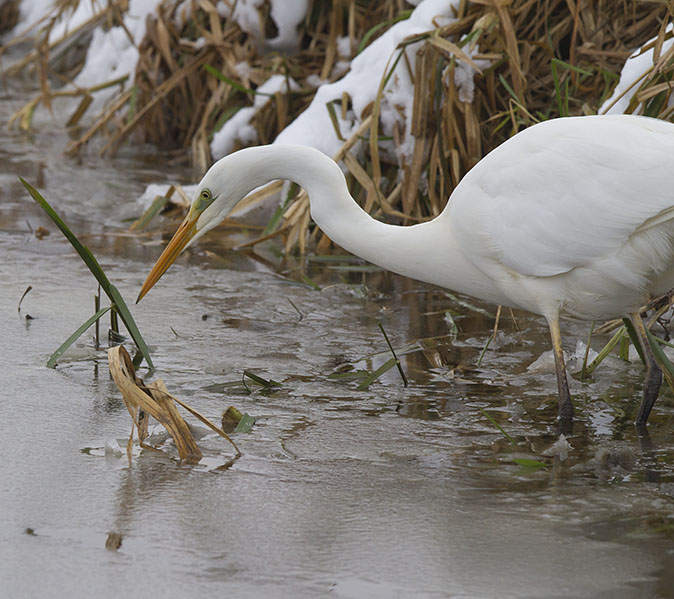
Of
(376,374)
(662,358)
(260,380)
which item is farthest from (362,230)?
(662,358)

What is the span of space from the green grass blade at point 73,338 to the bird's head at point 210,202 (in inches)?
8.3

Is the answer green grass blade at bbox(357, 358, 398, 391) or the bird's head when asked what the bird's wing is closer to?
green grass blade at bbox(357, 358, 398, 391)

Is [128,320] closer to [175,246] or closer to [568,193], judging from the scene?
[175,246]

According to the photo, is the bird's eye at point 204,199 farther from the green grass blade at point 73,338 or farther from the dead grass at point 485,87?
the dead grass at point 485,87

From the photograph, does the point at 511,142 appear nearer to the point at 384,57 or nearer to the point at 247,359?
the point at 247,359

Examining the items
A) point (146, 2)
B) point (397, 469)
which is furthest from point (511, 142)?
point (146, 2)

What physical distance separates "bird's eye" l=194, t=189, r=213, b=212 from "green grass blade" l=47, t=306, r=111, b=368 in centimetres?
47

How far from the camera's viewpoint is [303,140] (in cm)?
564

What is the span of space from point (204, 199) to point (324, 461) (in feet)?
3.67

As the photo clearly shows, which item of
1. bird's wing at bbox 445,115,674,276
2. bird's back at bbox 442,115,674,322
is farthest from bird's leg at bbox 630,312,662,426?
bird's wing at bbox 445,115,674,276

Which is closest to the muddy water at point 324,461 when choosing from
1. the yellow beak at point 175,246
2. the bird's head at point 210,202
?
the yellow beak at point 175,246

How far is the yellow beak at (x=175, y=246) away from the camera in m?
3.68

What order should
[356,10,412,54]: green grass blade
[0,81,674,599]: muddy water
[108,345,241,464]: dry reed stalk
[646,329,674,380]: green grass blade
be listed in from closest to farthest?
[0,81,674,599]: muddy water
[108,345,241,464]: dry reed stalk
[646,329,674,380]: green grass blade
[356,10,412,54]: green grass blade

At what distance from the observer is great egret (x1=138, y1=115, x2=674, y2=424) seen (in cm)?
321
